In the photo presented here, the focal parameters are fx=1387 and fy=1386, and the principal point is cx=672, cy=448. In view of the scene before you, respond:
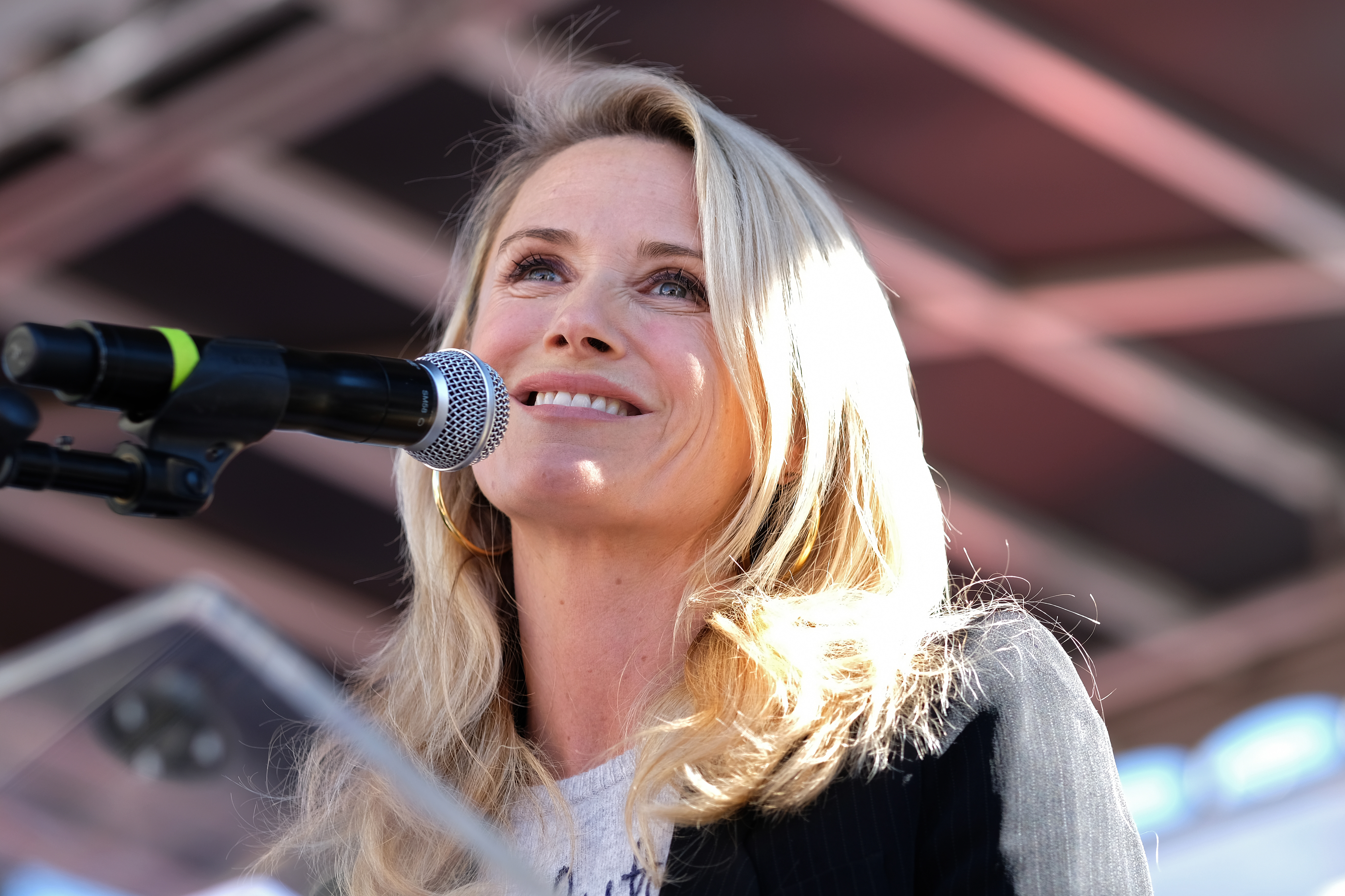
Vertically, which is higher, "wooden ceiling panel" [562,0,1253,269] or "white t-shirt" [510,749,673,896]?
"wooden ceiling panel" [562,0,1253,269]

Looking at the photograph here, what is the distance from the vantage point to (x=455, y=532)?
2.20 metres

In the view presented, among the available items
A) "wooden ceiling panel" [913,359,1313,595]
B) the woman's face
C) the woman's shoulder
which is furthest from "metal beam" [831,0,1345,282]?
the woman's shoulder

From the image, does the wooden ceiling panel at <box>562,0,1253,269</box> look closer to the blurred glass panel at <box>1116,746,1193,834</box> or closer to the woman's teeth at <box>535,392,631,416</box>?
the blurred glass panel at <box>1116,746,1193,834</box>

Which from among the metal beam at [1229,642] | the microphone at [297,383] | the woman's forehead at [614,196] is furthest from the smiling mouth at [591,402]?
the metal beam at [1229,642]

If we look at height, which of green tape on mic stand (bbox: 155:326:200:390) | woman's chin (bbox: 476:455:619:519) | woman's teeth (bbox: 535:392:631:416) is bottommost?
green tape on mic stand (bbox: 155:326:200:390)

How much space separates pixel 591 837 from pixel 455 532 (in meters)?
0.62

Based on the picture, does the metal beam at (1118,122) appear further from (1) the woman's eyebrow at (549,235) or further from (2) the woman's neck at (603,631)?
(2) the woman's neck at (603,631)

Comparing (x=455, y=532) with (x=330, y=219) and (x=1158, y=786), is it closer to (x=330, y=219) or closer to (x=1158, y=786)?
(x=330, y=219)

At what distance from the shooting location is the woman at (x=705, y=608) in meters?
1.51

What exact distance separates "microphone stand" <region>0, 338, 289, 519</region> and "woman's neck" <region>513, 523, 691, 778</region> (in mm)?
800

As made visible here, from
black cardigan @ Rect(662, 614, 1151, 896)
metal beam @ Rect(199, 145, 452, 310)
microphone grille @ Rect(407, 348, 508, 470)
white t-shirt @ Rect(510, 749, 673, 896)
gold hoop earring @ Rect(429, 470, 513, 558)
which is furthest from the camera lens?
metal beam @ Rect(199, 145, 452, 310)

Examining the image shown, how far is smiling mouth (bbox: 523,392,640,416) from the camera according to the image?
1807mm

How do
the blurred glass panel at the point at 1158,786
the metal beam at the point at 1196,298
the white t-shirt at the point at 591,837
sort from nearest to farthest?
the white t-shirt at the point at 591,837 < the metal beam at the point at 1196,298 < the blurred glass panel at the point at 1158,786

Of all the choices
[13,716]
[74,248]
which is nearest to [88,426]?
[74,248]
